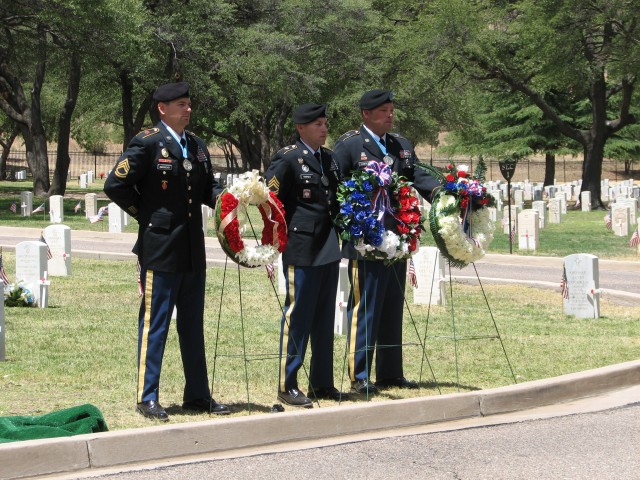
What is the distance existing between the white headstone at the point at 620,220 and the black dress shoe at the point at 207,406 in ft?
75.9

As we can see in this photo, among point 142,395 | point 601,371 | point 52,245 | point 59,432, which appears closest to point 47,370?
point 142,395

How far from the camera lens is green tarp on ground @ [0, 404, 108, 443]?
6.87 metres

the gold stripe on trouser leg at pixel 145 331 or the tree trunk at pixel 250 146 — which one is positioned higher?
the tree trunk at pixel 250 146

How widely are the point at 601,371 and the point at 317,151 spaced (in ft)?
9.54

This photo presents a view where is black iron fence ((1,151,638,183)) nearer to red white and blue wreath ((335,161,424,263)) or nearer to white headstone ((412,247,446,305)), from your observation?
white headstone ((412,247,446,305))

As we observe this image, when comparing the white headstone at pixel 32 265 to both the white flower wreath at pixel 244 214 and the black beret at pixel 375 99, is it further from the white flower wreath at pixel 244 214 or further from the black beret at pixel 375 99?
the white flower wreath at pixel 244 214

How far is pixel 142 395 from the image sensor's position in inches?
307

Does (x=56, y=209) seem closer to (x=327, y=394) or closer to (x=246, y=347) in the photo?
(x=246, y=347)

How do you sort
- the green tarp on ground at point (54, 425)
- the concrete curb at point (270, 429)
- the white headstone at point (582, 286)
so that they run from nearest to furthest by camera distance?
the concrete curb at point (270, 429)
the green tarp on ground at point (54, 425)
the white headstone at point (582, 286)

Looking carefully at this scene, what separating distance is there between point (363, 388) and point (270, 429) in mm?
1459

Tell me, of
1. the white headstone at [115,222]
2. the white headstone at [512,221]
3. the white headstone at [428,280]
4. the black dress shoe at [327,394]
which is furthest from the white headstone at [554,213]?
the black dress shoe at [327,394]

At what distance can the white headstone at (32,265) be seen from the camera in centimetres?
1424

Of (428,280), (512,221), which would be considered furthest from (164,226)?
(512,221)

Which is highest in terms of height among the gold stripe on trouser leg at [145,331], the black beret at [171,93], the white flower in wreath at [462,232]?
the black beret at [171,93]
